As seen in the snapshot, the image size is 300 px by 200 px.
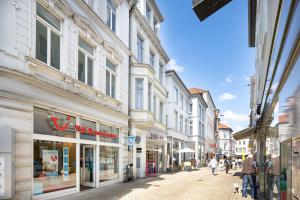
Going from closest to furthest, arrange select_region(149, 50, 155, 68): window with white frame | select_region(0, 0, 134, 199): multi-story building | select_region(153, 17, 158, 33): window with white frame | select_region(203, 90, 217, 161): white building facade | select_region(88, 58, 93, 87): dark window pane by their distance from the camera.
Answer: select_region(0, 0, 134, 199): multi-story building < select_region(88, 58, 93, 87): dark window pane < select_region(149, 50, 155, 68): window with white frame < select_region(153, 17, 158, 33): window with white frame < select_region(203, 90, 217, 161): white building facade

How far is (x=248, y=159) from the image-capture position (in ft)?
34.9

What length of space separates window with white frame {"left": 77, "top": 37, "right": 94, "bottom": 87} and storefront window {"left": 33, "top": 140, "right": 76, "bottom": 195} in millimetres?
2868

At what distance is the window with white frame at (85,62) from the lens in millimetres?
12125

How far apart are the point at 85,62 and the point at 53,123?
349cm

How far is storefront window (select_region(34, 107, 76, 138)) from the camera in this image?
9375 mm

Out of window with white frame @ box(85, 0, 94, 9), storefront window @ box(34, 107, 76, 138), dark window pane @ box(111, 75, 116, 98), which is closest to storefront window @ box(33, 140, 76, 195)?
storefront window @ box(34, 107, 76, 138)

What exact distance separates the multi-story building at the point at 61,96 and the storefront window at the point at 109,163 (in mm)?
47


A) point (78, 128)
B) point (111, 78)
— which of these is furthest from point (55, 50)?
point (111, 78)

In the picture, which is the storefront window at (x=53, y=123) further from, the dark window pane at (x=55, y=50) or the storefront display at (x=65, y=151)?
the dark window pane at (x=55, y=50)

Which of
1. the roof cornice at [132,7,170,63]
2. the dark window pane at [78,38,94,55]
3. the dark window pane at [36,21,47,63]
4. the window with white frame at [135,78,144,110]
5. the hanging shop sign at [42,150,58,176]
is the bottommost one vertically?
the hanging shop sign at [42,150,58,176]

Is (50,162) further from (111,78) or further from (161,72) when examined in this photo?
(161,72)

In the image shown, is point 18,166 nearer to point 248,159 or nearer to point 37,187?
point 37,187

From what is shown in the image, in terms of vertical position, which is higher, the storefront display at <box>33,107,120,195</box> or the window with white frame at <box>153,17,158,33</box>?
the window with white frame at <box>153,17,158,33</box>

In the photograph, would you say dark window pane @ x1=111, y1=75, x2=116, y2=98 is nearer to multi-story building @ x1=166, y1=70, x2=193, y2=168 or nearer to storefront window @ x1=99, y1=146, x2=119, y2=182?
storefront window @ x1=99, y1=146, x2=119, y2=182
